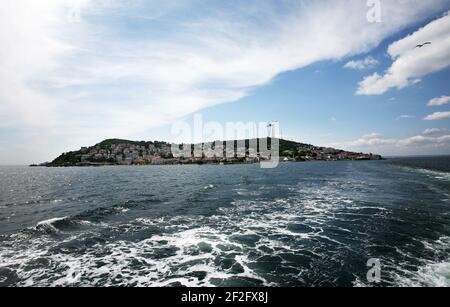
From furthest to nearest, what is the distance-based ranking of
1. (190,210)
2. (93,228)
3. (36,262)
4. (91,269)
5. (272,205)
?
(272,205) → (190,210) → (93,228) → (36,262) → (91,269)

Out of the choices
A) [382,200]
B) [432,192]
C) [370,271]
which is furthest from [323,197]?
[370,271]

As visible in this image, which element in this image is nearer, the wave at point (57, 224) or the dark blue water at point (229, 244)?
the dark blue water at point (229, 244)

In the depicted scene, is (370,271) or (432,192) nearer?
(370,271)

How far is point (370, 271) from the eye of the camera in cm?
1653

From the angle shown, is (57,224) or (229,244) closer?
(229,244)

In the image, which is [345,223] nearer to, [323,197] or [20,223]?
[323,197]

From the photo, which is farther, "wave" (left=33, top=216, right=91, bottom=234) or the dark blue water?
"wave" (left=33, top=216, right=91, bottom=234)

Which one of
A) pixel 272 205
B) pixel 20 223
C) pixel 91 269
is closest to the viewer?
pixel 91 269

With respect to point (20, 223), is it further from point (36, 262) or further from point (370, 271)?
point (370, 271)

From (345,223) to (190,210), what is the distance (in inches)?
735

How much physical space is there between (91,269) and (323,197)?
119 ft

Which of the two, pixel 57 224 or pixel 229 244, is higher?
pixel 57 224
